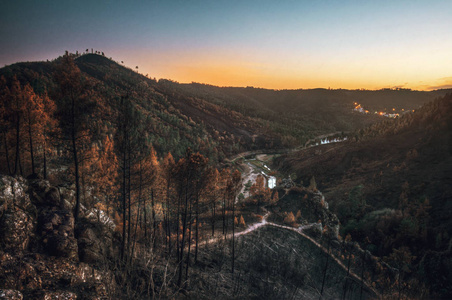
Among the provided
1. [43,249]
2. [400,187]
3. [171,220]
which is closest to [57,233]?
[43,249]

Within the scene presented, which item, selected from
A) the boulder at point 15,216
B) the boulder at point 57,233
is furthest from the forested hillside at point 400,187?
the boulder at point 15,216

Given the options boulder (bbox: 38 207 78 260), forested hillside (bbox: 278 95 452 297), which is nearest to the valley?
boulder (bbox: 38 207 78 260)

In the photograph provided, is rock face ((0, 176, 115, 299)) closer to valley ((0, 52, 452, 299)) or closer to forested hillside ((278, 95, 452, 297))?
valley ((0, 52, 452, 299))

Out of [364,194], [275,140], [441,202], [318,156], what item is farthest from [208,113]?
[441,202]

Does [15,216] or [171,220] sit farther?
[171,220]

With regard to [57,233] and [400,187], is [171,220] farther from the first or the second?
[400,187]

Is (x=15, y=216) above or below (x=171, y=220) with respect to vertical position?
above

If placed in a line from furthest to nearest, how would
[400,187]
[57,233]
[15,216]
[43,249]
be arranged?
[400,187] < [57,233] < [43,249] < [15,216]

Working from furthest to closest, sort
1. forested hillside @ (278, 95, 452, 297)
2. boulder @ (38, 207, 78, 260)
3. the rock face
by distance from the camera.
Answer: forested hillside @ (278, 95, 452, 297), boulder @ (38, 207, 78, 260), the rock face
